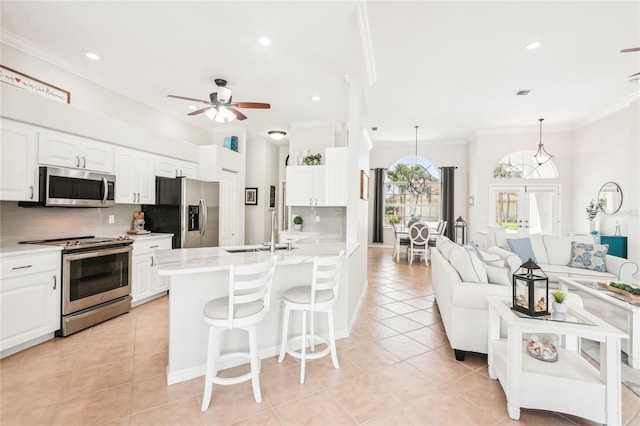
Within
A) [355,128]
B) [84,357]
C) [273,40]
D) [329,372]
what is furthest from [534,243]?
[84,357]

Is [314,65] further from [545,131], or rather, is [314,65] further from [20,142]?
[545,131]

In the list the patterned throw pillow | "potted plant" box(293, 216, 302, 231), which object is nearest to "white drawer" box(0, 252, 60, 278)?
"potted plant" box(293, 216, 302, 231)

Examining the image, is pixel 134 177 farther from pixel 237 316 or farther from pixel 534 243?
pixel 534 243

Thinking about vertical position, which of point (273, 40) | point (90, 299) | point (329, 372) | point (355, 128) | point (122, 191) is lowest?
point (329, 372)

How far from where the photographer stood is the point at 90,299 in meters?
3.17

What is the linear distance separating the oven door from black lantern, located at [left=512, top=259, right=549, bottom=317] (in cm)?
402

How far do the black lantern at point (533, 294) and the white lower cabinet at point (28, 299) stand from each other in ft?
13.3

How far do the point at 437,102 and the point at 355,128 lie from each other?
295 cm

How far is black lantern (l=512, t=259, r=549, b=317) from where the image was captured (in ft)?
6.27

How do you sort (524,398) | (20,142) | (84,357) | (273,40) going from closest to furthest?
(524,398) → (84,357) → (20,142) → (273,40)

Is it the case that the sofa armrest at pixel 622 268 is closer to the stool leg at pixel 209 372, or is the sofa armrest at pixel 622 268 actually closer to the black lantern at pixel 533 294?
the black lantern at pixel 533 294

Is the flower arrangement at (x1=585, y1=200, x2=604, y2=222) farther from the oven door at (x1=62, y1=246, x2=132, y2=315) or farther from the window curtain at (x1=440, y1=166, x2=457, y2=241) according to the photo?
the oven door at (x1=62, y1=246, x2=132, y2=315)

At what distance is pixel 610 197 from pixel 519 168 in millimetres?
2045

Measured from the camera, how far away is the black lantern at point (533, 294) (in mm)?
1912
